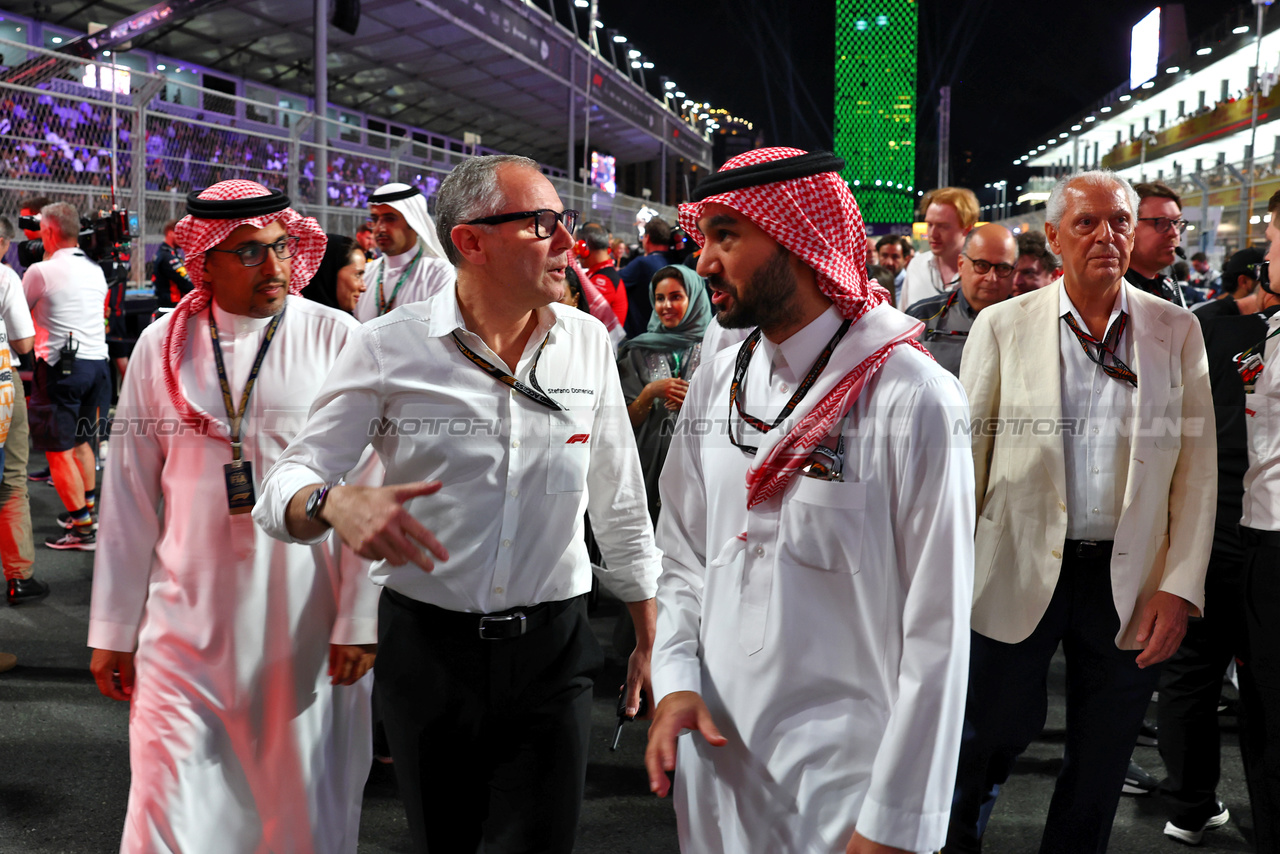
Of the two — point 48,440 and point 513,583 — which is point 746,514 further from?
point 48,440

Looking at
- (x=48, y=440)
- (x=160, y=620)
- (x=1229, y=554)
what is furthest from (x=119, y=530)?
(x=48, y=440)

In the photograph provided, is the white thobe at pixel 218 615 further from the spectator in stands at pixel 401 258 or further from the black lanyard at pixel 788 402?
A: the spectator in stands at pixel 401 258

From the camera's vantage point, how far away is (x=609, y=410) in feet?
7.90

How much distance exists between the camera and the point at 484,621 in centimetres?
211

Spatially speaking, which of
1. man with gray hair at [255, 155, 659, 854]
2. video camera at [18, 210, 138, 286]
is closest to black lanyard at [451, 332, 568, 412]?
man with gray hair at [255, 155, 659, 854]

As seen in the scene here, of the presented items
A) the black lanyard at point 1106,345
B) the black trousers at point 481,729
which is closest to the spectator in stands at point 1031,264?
the black lanyard at point 1106,345

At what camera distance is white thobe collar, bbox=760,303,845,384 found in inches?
67.5

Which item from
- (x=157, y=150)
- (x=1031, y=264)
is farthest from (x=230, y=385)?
(x=157, y=150)

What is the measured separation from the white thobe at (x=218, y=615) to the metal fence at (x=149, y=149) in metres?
4.77

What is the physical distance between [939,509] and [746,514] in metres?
0.34

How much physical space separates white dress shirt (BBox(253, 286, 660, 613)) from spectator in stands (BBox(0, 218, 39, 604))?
166 inches

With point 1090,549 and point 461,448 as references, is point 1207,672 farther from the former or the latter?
point 461,448

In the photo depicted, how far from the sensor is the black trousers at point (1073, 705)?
2.72 m

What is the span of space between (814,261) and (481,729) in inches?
49.2
